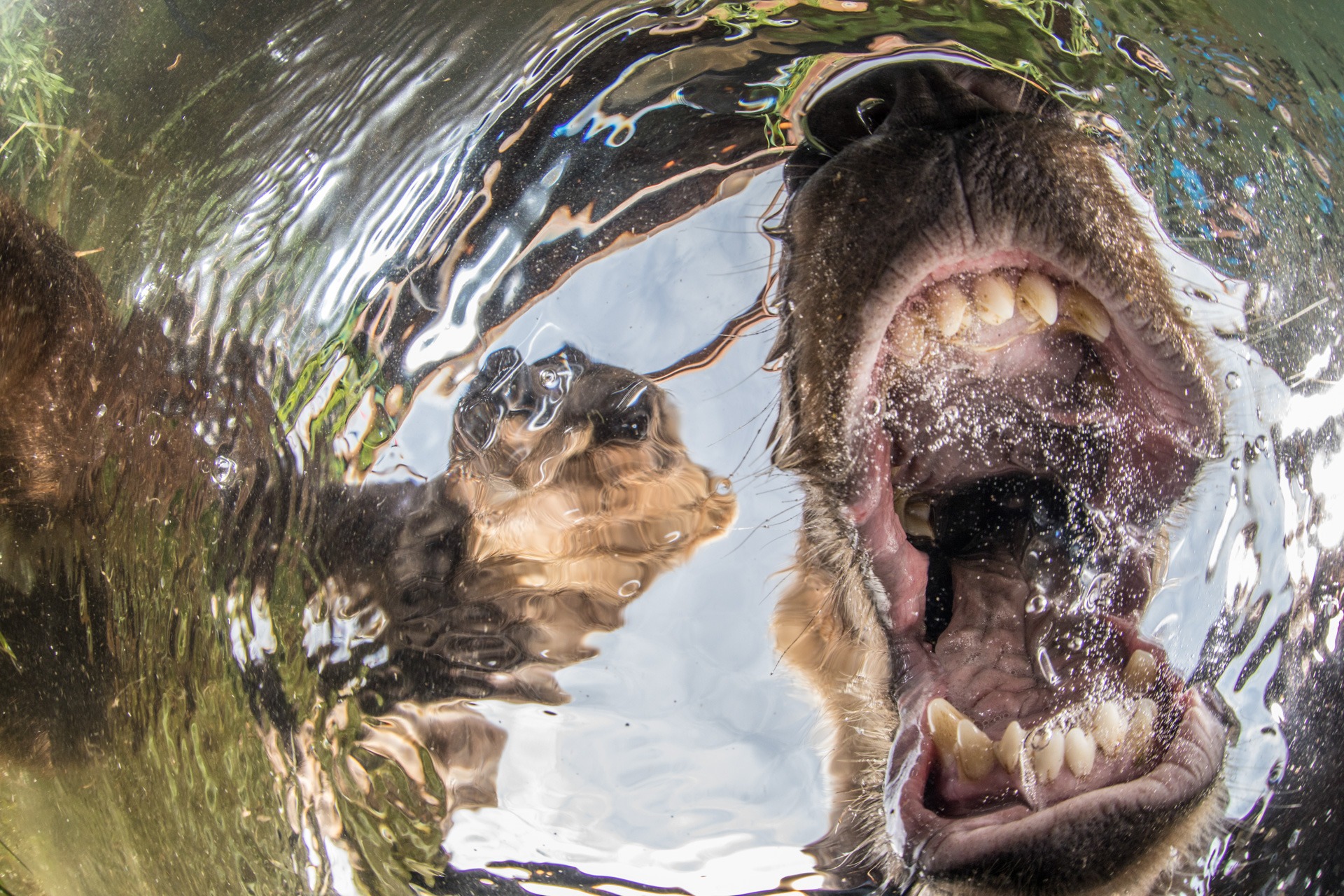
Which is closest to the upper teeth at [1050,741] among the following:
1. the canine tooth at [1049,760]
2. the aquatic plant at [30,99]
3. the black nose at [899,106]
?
the canine tooth at [1049,760]

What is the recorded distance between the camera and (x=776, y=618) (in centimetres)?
116

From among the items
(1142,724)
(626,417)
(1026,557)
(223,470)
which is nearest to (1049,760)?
(1142,724)

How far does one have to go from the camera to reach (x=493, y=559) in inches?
41.8

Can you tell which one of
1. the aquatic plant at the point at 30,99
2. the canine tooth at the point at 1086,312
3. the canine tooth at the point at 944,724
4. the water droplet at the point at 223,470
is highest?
the aquatic plant at the point at 30,99

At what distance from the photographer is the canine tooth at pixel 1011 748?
108cm

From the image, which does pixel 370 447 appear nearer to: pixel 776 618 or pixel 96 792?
pixel 776 618

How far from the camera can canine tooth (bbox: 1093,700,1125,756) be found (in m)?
1.08

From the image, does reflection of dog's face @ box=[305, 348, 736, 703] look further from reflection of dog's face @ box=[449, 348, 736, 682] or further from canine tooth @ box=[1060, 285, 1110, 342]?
canine tooth @ box=[1060, 285, 1110, 342]

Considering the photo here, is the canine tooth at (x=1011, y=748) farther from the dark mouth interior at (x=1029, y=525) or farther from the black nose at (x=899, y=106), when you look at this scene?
the black nose at (x=899, y=106)

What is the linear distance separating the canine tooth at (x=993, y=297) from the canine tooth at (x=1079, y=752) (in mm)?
486

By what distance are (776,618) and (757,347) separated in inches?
14.4

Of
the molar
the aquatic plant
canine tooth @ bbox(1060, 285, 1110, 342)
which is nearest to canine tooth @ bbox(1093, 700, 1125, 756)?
the molar

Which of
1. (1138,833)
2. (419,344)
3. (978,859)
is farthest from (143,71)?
(1138,833)

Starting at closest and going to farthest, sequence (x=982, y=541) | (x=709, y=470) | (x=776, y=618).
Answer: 1. (x=709, y=470)
2. (x=776, y=618)
3. (x=982, y=541)
